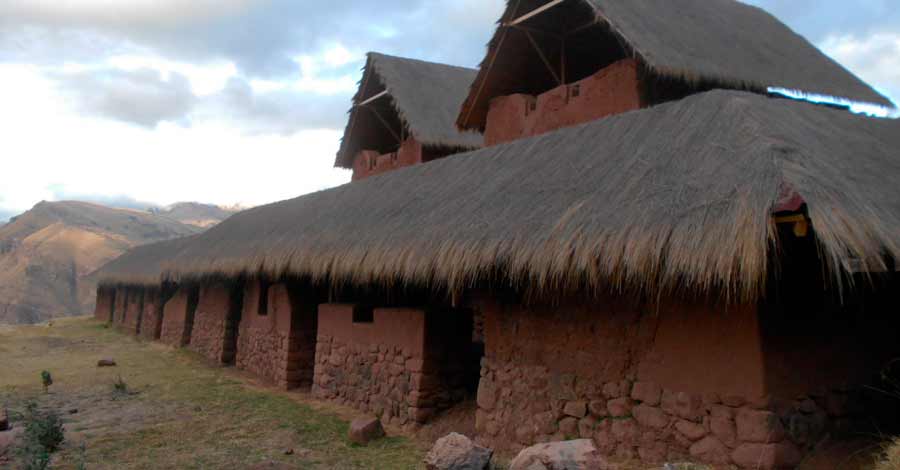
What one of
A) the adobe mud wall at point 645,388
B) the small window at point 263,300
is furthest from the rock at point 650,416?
the small window at point 263,300

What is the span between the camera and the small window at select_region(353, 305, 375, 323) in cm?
941

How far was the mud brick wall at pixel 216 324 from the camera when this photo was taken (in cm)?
1406

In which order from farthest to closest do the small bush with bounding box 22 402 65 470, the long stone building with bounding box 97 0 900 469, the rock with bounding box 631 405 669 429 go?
the small bush with bounding box 22 402 65 470, the rock with bounding box 631 405 669 429, the long stone building with bounding box 97 0 900 469

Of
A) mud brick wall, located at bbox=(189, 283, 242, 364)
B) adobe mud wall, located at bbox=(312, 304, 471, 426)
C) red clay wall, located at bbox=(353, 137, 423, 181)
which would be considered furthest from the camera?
red clay wall, located at bbox=(353, 137, 423, 181)

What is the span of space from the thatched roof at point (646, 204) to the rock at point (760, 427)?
0.83 m

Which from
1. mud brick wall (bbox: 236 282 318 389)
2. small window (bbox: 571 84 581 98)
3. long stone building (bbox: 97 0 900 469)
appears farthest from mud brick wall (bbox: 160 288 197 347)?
small window (bbox: 571 84 581 98)

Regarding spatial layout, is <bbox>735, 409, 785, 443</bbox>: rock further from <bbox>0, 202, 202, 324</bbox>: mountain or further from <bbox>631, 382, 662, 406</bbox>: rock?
<bbox>0, 202, 202, 324</bbox>: mountain

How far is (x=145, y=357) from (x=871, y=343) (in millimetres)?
14468

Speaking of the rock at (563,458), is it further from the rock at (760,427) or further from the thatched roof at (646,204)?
the thatched roof at (646,204)

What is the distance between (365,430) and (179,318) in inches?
446

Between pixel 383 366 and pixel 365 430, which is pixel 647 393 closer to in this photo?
pixel 365 430

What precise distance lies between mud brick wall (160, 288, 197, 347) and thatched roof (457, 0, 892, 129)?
8411 millimetres

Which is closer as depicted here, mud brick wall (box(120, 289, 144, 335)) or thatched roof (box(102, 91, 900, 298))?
thatched roof (box(102, 91, 900, 298))

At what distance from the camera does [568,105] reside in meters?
11.0
